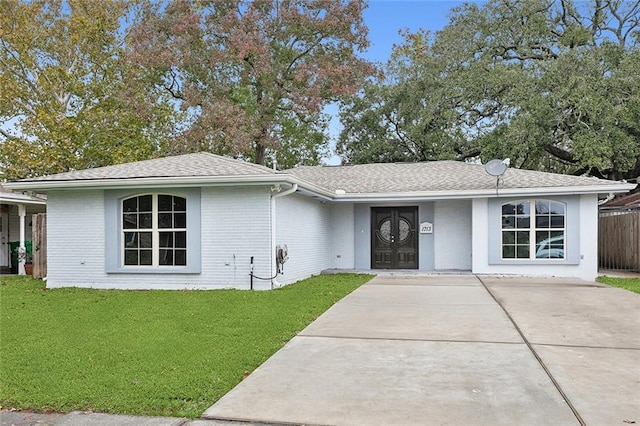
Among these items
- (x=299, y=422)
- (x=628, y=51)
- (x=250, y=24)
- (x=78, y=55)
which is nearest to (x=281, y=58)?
(x=250, y=24)

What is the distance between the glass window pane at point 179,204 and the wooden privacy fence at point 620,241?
12178 mm

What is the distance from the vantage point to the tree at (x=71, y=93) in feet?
74.2

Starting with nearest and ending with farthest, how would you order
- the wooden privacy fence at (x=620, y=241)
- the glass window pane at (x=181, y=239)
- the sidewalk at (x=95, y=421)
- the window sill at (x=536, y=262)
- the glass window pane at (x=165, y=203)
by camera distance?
the sidewalk at (x=95, y=421)
the glass window pane at (x=181, y=239)
the glass window pane at (x=165, y=203)
the window sill at (x=536, y=262)
the wooden privacy fence at (x=620, y=241)

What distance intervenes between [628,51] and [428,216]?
12.1m

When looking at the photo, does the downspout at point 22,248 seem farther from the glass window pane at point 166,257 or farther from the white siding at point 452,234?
the white siding at point 452,234

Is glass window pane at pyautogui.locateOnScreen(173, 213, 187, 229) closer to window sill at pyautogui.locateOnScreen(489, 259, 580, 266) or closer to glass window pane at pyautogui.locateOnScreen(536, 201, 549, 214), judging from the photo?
window sill at pyautogui.locateOnScreen(489, 259, 580, 266)

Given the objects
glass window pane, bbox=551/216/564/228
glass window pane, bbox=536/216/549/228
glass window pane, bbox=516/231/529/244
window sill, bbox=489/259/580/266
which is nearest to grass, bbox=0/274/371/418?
window sill, bbox=489/259/580/266

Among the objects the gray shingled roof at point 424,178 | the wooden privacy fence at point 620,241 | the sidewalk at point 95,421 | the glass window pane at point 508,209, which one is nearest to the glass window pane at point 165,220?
the gray shingled roof at point 424,178

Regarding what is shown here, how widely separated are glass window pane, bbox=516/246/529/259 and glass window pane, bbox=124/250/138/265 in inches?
376

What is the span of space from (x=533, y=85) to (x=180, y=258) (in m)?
15.5

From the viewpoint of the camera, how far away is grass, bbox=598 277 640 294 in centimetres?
1098

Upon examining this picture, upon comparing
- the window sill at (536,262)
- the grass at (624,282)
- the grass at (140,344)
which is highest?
the window sill at (536,262)

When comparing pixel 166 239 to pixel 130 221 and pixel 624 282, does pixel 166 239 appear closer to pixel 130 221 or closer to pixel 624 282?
pixel 130 221

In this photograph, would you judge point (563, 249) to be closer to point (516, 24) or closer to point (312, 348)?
point (312, 348)
